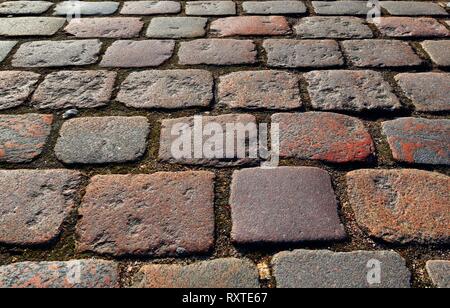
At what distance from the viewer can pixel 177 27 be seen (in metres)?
2.44

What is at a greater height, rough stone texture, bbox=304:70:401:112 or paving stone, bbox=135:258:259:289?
rough stone texture, bbox=304:70:401:112

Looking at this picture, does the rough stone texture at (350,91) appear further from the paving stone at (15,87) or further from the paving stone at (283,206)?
the paving stone at (15,87)

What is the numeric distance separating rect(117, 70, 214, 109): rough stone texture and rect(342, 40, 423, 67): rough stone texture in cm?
77

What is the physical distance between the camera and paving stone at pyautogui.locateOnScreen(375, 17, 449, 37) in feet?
7.83

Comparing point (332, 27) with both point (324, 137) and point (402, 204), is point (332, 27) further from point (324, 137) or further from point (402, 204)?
point (402, 204)

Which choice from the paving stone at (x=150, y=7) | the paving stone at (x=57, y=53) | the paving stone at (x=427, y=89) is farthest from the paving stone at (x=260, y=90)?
the paving stone at (x=150, y=7)

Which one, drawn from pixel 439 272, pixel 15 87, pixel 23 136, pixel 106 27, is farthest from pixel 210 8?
pixel 439 272

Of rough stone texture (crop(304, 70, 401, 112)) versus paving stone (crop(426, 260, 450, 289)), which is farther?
rough stone texture (crop(304, 70, 401, 112))

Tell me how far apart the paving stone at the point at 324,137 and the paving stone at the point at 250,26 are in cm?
82

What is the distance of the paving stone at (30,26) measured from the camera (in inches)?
94.6

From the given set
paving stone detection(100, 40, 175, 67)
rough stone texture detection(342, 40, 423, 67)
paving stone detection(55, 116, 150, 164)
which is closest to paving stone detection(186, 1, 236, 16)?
paving stone detection(100, 40, 175, 67)

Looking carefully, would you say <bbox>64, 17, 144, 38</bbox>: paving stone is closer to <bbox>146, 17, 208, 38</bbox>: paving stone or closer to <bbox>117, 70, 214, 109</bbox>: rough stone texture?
<bbox>146, 17, 208, 38</bbox>: paving stone

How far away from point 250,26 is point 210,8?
16.1 inches

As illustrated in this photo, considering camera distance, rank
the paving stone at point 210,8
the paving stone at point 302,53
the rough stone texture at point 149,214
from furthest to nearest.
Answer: the paving stone at point 210,8
the paving stone at point 302,53
the rough stone texture at point 149,214
